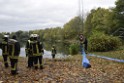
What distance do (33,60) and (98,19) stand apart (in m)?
67.4

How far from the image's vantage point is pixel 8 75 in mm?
17500

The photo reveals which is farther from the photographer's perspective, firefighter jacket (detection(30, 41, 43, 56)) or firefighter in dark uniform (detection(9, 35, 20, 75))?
firefighter jacket (detection(30, 41, 43, 56))

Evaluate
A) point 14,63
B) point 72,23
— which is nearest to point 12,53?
point 14,63

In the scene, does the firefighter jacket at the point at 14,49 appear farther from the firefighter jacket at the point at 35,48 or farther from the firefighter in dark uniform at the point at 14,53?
the firefighter jacket at the point at 35,48

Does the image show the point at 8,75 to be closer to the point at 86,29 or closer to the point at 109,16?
the point at 109,16

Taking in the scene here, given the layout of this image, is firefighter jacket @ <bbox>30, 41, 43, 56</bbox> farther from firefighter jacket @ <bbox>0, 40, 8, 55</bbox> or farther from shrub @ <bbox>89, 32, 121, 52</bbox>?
shrub @ <bbox>89, 32, 121, 52</bbox>

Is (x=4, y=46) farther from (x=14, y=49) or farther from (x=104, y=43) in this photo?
(x=104, y=43)

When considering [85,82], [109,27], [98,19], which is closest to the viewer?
[85,82]

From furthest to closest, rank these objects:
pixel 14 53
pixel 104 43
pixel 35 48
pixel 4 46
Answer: pixel 104 43 → pixel 35 48 → pixel 4 46 → pixel 14 53

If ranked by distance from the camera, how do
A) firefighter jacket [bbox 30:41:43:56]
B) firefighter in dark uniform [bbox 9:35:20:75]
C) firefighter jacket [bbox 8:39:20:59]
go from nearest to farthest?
1. firefighter in dark uniform [bbox 9:35:20:75]
2. firefighter jacket [bbox 8:39:20:59]
3. firefighter jacket [bbox 30:41:43:56]

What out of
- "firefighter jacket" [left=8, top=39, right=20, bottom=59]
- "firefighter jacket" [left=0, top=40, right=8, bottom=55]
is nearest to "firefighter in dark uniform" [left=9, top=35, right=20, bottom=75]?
"firefighter jacket" [left=8, top=39, right=20, bottom=59]

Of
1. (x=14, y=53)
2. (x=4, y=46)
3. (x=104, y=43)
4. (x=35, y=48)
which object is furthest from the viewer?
(x=104, y=43)

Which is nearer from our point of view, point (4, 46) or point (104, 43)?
point (4, 46)

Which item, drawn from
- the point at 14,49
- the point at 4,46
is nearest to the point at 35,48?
the point at 4,46
